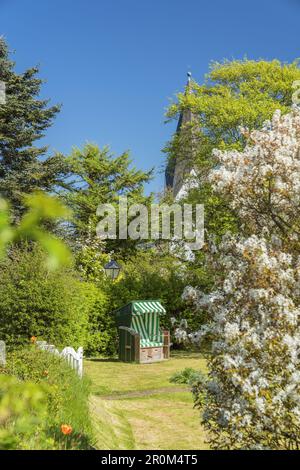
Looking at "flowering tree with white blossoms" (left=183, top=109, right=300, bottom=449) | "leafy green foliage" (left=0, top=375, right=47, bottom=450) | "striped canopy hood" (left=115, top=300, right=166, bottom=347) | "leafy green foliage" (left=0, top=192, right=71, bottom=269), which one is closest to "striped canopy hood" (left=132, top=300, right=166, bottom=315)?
"striped canopy hood" (left=115, top=300, right=166, bottom=347)

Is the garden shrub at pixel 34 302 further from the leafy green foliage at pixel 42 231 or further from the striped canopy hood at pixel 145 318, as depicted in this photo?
the leafy green foliage at pixel 42 231

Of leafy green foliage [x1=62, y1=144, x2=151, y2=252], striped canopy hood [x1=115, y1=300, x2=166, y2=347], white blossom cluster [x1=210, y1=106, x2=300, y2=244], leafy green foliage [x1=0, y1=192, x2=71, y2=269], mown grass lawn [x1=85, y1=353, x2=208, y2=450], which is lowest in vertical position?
mown grass lawn [x1=85, y1=353, x2=208, y2=450]

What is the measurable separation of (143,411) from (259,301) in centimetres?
626

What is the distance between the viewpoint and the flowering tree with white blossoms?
6.53m

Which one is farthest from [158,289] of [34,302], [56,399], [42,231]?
[42,231]

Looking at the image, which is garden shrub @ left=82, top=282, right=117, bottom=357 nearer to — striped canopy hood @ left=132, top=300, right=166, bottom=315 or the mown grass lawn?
striped canopy hood @ left=132, top=300, right=166, bottom=315

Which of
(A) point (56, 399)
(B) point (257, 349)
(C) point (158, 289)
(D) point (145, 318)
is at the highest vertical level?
(C) point (158, 289)

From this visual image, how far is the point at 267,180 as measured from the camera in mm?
7859

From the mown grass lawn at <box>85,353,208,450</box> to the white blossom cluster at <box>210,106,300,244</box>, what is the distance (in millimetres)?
3617

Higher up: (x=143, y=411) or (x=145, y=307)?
(x=145, y=307)

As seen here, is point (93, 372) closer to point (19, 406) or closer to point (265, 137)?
point (265, 137)

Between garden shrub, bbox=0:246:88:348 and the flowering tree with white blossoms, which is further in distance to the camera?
garden shrub, bbox=0:246:88:348

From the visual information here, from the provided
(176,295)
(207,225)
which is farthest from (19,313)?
(207,225)

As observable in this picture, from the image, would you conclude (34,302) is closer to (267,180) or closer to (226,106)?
(267,180)
